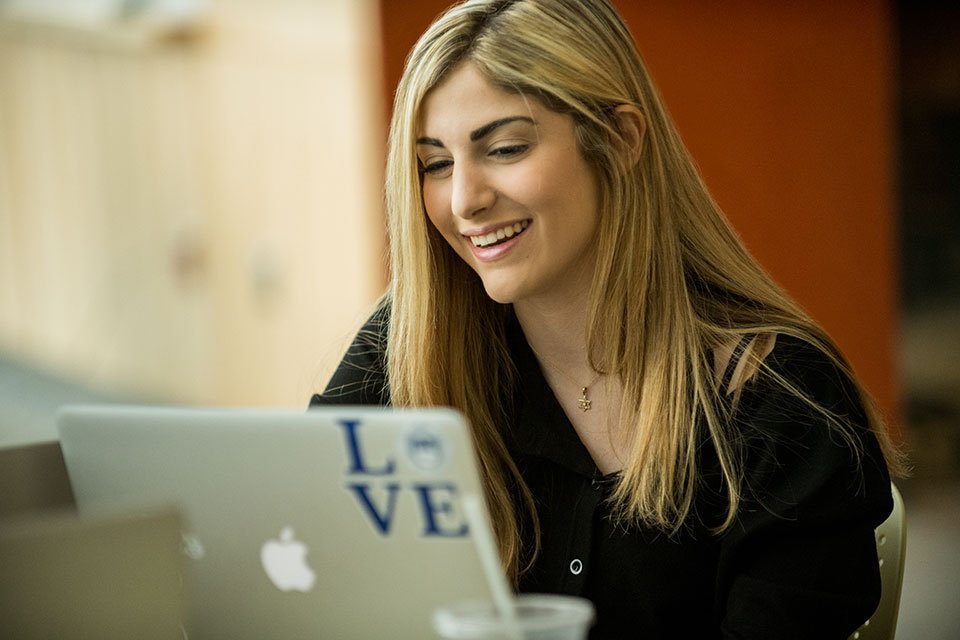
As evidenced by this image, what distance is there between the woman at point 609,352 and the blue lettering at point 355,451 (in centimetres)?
53

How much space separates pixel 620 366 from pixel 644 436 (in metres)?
0.13

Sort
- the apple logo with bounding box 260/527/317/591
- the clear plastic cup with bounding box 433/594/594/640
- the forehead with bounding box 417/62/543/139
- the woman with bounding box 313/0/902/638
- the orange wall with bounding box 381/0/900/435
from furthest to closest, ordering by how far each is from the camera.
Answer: the orange wall with bounding box 381/0/900/435
the forehead with bounding box 417/62/543/139
the woman with bounding box 313/0/902/638
the apple logo with bounding box 260/527/317/591
the clear plastic cup with bounding box 433/594/594/640

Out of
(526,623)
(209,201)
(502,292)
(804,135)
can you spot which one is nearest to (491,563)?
(526,623)

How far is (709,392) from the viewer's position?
1373 mm

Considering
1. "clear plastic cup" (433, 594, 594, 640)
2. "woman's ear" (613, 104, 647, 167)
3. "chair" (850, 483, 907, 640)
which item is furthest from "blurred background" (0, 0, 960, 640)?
"clear plastic cup" (433, 594, 594, 640)

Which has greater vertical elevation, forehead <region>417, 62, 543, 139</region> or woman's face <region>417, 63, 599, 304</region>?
forehead <region>417, 62, 543, 139</region>

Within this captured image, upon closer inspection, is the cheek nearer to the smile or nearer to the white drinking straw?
the smile

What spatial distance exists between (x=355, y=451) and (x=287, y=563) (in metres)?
0.14

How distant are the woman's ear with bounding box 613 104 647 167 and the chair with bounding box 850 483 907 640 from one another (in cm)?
53

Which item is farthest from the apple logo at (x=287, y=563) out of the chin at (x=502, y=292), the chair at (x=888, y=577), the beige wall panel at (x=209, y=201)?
the beige wall panel at (x=209, y=201)

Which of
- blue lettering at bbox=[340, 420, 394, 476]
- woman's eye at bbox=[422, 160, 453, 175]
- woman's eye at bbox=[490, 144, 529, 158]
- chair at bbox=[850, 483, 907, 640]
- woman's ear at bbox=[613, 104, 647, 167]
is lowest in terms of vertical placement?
chair at bbox=[850, 483, 907, 640]

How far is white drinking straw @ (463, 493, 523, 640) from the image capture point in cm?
71

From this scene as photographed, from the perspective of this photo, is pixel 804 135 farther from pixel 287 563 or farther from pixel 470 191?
pixel 287 563

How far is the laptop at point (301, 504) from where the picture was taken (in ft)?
2.73
